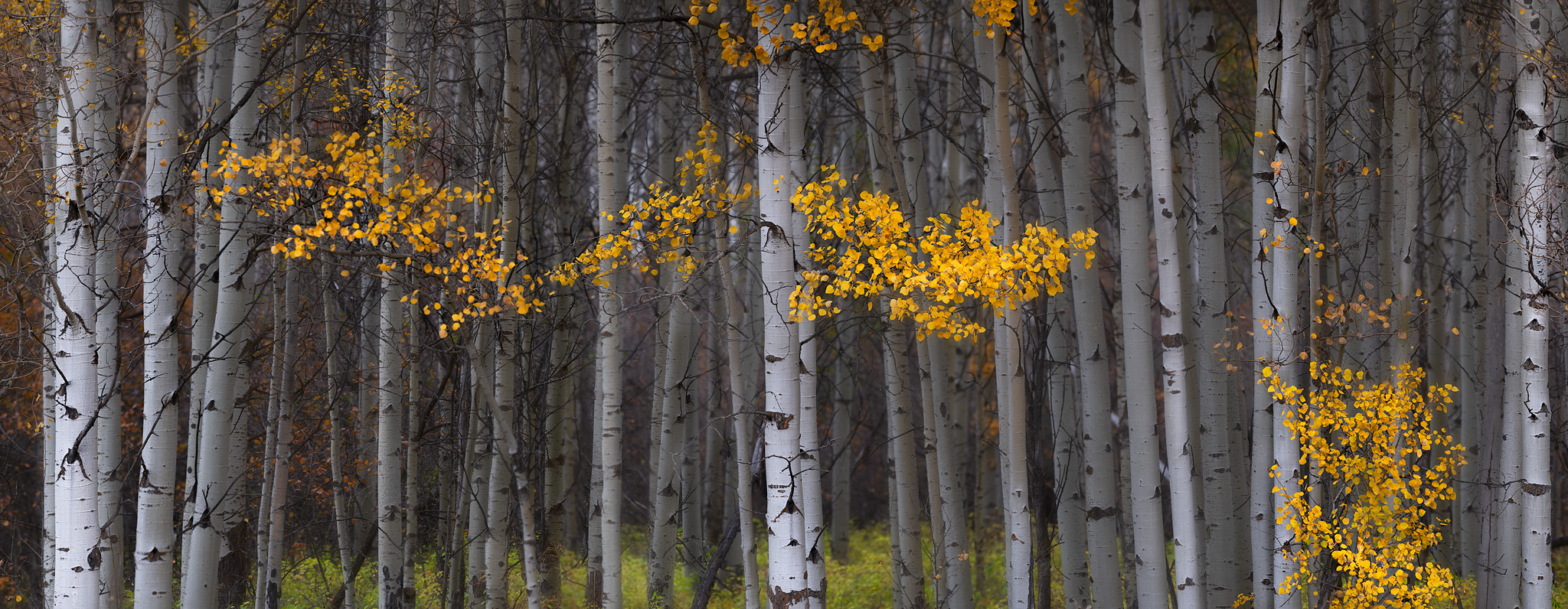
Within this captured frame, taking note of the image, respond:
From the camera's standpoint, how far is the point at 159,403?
14.3ft

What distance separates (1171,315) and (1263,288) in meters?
0.85

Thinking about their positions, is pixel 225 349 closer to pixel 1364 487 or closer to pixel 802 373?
pixel 802 373

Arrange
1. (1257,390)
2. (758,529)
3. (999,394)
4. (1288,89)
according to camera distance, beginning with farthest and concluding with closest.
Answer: (758,529), (999,394), (1257,390), (1288,89)

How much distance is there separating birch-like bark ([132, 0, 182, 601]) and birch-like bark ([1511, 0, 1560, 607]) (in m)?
6.40

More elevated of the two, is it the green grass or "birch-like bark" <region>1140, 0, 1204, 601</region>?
"birch-like bark" <region>1140, 0, 1204, 601</region>

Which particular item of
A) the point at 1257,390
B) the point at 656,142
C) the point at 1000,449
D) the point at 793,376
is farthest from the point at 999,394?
the point at 656,142

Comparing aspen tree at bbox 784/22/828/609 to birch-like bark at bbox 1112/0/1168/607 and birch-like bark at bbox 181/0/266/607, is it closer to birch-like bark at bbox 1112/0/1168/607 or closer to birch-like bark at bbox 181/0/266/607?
birch-like bark at bbox 1112/0/1168/607

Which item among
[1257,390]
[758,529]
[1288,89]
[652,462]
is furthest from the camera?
[758,529]

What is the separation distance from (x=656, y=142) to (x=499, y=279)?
432 cm

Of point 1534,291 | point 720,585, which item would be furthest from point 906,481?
point 720,585

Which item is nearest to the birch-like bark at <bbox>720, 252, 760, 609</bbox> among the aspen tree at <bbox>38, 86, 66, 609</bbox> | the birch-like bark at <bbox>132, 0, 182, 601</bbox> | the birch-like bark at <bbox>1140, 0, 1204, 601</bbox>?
the birch-like bark at <bbox>1140, 0, 1204, 601</bbox>

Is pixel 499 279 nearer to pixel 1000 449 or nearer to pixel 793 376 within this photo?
pixel 793 376

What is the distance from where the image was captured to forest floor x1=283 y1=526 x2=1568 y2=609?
955 cm

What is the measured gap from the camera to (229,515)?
593 centimetres
